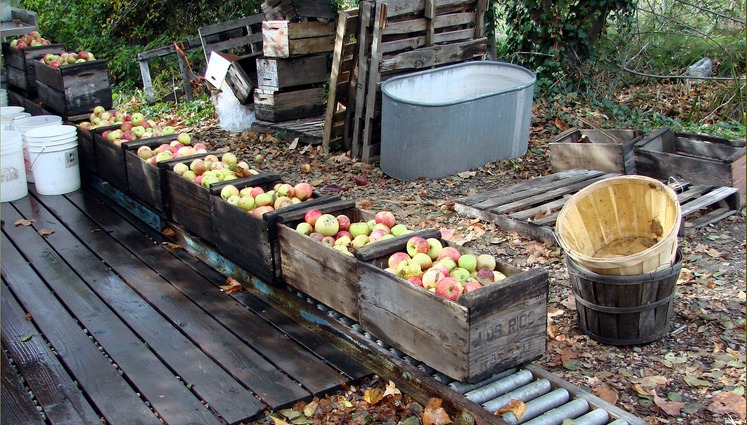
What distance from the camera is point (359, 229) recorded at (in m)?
4.48

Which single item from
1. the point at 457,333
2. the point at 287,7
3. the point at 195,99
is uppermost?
the point at 287,7

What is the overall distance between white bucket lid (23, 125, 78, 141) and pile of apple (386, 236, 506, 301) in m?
3.99

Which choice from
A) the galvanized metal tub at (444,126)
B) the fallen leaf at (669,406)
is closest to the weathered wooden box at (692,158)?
the galvanized metal tub at (444,126)

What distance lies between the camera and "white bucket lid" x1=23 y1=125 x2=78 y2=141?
666 centimetres

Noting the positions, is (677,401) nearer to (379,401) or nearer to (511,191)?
(379,401)

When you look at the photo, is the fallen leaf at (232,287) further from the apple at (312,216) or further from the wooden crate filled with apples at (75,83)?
the wooden crate filled with apples at (75,83)

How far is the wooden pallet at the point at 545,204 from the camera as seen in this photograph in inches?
238

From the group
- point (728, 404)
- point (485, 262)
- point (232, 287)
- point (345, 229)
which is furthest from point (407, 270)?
point (728, 404)

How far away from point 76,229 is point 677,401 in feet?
14.7

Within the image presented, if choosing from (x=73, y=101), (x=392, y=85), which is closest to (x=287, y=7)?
(x=392, y=85)

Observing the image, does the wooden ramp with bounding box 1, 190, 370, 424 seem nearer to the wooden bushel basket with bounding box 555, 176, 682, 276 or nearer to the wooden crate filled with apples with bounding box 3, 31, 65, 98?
the wooden bushel basket with bounding box 555, 176, 682, 276

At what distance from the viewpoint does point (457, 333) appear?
3463mm

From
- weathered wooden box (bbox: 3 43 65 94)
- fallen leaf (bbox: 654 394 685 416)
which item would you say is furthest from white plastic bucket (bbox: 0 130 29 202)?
fallen leaf (bbox: 654 394 685 416)

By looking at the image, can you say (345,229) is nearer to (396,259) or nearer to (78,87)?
(396,259)
